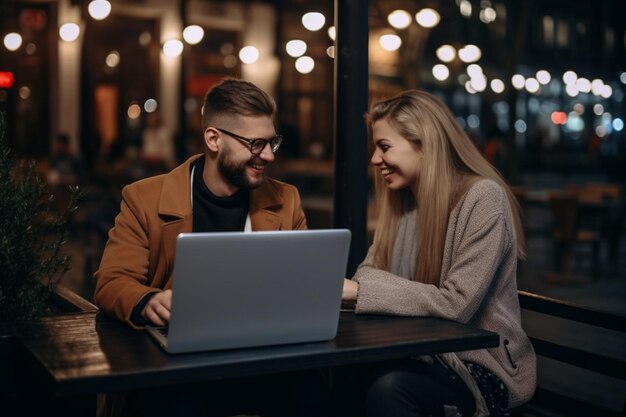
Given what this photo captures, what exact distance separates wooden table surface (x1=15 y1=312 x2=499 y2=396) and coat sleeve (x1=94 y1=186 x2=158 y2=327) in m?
0.09

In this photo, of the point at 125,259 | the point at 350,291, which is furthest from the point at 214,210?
the point at 350,291

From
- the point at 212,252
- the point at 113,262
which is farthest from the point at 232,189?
the point at 212,252

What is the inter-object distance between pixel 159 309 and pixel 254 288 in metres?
0.47

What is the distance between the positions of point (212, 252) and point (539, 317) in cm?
602

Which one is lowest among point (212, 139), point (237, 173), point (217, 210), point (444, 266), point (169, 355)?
point (169, 355)

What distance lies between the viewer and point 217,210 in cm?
327

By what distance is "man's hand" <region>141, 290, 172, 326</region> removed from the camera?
2547 millimetres

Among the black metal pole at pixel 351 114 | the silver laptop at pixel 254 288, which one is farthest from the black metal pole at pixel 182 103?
the silver laptop at pixel 254 288

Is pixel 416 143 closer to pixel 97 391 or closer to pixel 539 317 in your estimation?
pixel 97 391

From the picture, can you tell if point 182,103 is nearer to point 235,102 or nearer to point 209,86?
point 209,86

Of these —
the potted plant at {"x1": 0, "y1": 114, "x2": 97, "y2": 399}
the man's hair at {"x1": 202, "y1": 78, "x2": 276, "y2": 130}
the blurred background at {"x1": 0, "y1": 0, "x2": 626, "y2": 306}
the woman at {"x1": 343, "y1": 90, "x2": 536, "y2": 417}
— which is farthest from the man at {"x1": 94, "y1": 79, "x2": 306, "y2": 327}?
the blurred background at {"x1": 0, "y1": 0, "x2": 626, "y2": 306}

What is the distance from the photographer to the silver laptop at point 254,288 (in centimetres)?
213

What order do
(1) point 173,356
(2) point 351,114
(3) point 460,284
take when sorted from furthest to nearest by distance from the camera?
(2) point 351,114 → (3) point 460,284 → (1) point 173,356

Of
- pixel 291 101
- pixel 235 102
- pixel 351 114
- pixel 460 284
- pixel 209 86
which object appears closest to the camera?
pixel 460 284
